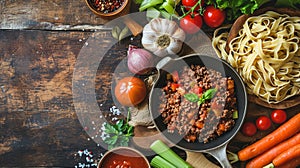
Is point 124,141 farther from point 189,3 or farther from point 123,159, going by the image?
point 189,3

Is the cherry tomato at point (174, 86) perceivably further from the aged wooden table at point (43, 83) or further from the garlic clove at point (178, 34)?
the aged wooden table at point (43, 83)

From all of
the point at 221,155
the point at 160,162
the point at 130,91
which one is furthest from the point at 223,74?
the point at 160,162

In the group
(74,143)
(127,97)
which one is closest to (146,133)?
(127,97)

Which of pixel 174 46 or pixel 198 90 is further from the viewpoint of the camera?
pixel 174 46

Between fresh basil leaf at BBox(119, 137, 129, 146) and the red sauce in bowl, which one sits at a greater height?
fresh basil leaf at BBox(119, 137, 129, 146)

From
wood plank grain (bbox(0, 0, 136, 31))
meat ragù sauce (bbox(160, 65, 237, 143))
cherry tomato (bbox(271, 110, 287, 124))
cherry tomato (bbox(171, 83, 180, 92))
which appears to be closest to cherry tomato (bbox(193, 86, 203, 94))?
meat ragù sauce (bbox(160, 65, 237, 143))

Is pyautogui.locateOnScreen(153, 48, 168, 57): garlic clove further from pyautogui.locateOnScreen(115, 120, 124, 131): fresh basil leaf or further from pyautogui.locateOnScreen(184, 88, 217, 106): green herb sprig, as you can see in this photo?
pyautogui.locateOnScreen(115, 120, 124, 131): fresh basil leaf
